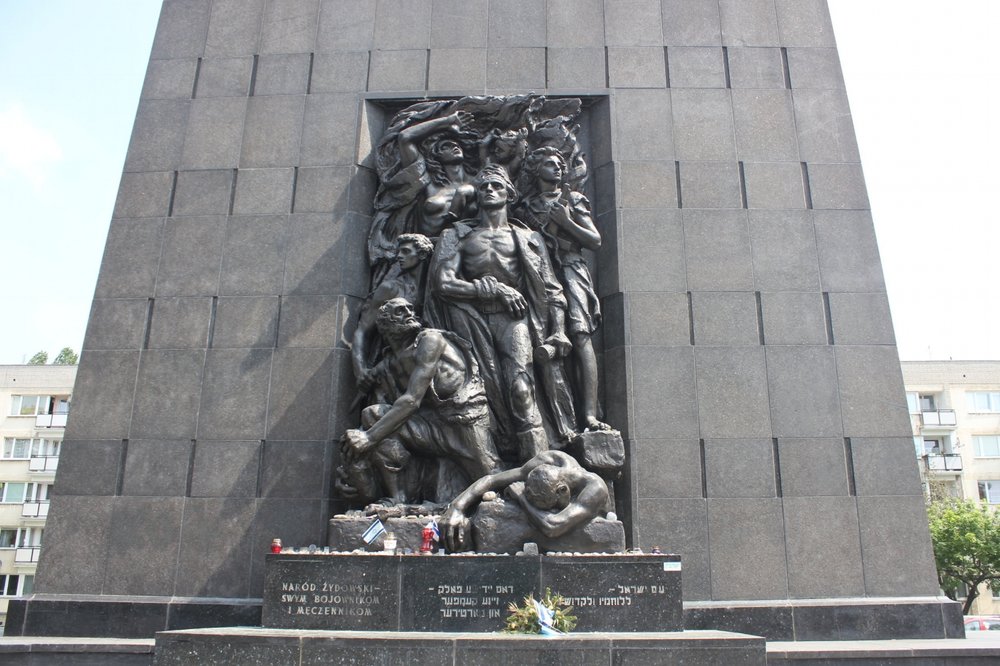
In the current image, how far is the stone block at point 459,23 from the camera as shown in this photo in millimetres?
14289

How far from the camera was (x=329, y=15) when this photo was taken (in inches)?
578

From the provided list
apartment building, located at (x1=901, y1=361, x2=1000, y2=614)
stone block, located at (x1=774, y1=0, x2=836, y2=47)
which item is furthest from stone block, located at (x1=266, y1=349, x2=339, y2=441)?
apartment building, located at (x1=901, y1=361, x2=1000, y2=614)

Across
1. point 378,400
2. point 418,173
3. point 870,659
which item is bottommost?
point 870,659

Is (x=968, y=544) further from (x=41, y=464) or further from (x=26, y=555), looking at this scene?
(x=41, y=464)

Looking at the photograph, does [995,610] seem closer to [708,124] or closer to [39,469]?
[708,124]

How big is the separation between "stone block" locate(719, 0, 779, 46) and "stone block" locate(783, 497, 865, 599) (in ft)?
26.8

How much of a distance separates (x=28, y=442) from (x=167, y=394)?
4152 centimetres

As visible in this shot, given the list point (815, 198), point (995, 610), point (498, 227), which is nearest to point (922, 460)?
point (995, 610)

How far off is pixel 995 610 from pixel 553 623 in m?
47.5

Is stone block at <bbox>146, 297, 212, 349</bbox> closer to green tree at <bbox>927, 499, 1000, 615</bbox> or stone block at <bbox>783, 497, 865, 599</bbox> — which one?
stone block at <bbox>783, 497, 865, 599</bbox>

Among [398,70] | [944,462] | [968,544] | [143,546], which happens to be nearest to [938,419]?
[944,462]

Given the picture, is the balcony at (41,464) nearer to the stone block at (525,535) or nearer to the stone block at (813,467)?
the stone block at (525,535)

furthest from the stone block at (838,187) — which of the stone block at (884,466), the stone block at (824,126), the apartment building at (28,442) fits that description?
the apartment building at (28,442)

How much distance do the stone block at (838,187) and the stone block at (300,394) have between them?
27.8 feet
